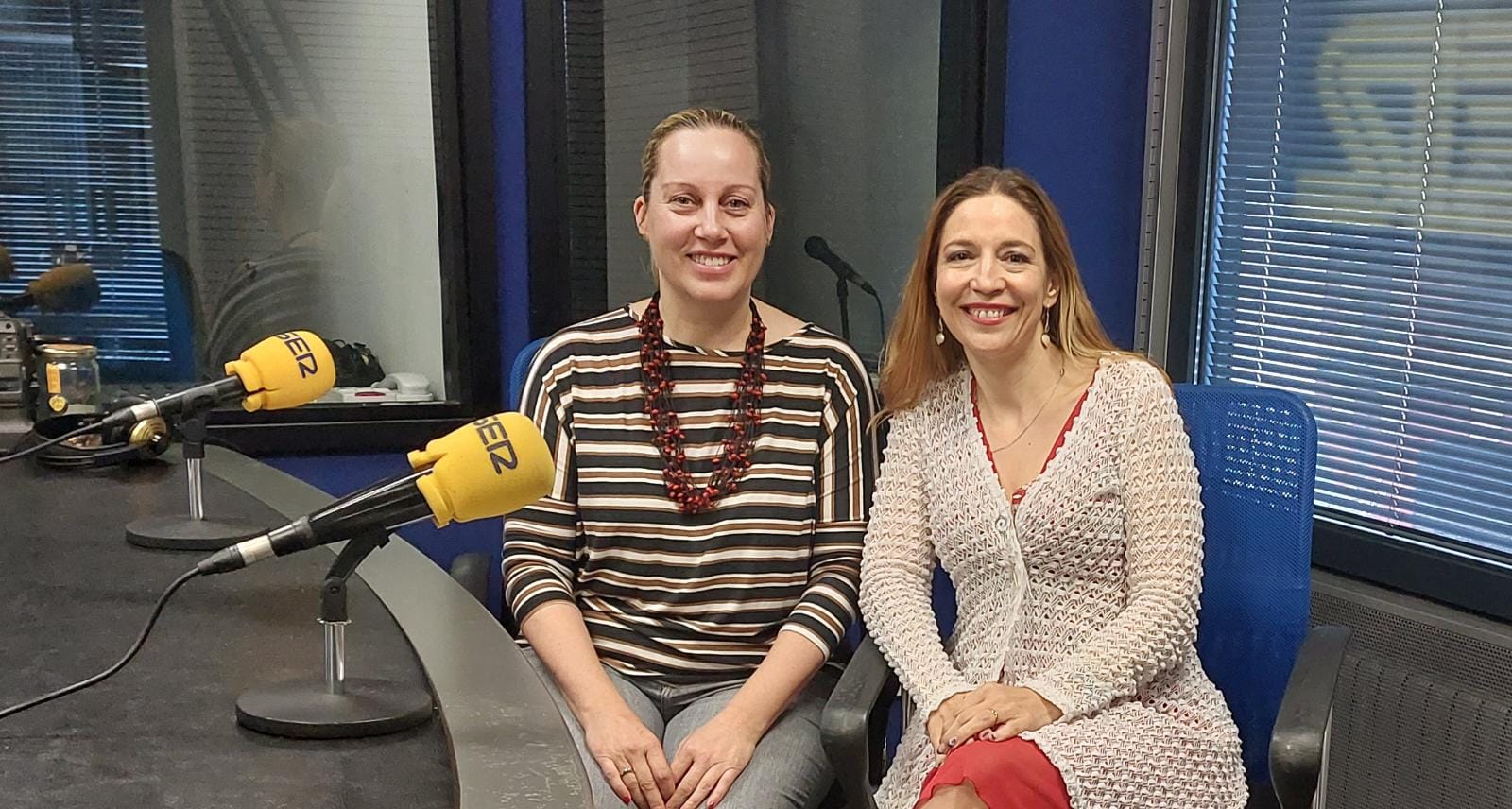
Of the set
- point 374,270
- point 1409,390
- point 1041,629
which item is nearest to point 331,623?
point 1041,629

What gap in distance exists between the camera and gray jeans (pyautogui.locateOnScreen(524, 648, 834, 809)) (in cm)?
172

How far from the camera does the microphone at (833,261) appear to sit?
9.74ft

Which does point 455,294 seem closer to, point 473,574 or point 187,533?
point 473,574

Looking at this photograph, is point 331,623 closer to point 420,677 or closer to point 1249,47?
point 420,677

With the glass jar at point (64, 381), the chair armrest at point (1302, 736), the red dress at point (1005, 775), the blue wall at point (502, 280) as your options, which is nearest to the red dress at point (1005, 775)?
the red dress at point (1005, 775)

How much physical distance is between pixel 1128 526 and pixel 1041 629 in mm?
187

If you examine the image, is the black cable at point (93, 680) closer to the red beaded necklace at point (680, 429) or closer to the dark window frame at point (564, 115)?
the red beaded necklace at point (680, 429)

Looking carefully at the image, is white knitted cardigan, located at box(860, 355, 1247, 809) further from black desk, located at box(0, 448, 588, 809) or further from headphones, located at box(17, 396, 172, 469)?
headphones, located at box(17, 396, 172, 469)

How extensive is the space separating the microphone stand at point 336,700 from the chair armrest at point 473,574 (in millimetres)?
803

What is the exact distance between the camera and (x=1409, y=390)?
2467 mm

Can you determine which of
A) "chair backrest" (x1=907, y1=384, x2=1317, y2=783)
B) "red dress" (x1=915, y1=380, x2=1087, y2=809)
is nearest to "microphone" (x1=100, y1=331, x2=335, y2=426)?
"red dress" (x1=915, y1=380, x2=1087, y2=809)

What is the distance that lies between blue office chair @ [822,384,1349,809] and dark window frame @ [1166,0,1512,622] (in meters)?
0.53

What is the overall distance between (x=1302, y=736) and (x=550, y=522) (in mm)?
1012

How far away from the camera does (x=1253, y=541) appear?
6.54 ft
